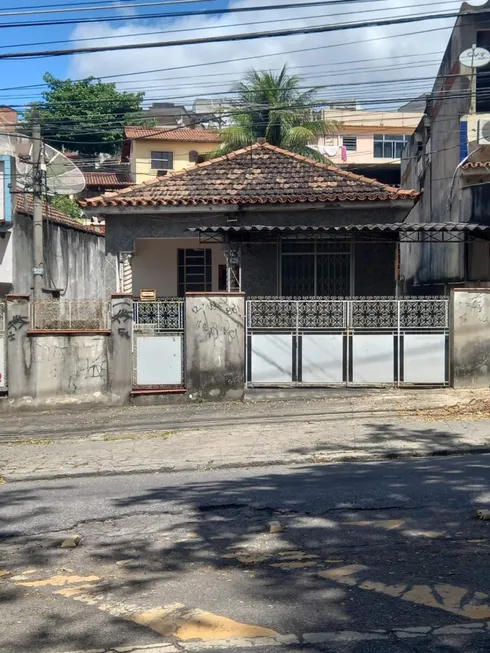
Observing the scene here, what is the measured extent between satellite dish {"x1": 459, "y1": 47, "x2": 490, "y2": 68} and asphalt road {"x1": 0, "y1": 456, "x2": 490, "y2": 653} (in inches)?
584

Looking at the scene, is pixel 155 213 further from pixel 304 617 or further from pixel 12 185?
pixel 304 617

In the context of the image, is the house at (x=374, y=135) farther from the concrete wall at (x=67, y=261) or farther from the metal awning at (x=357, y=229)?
the metal awning at (x=357, y=229)

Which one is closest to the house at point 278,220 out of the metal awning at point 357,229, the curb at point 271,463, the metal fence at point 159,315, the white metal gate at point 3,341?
the metal awning at point 357,229

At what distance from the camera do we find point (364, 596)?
4883 mm

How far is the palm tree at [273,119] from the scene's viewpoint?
29672 mm

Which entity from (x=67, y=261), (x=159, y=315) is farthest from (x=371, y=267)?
(x=67, y=261)

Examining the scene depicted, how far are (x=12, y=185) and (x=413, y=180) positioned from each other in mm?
15558

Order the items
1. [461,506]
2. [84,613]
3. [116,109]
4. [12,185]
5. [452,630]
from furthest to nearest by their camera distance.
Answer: [116,109]
[12,185]
[461,506]
[84,613]
[452,630]

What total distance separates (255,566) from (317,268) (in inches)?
531

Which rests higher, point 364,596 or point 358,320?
point 358,320

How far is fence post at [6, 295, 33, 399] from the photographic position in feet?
51.0

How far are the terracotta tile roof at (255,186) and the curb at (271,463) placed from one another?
8470 mm

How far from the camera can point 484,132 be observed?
19.7m

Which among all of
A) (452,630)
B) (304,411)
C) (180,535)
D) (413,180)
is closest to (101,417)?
(304,411)
